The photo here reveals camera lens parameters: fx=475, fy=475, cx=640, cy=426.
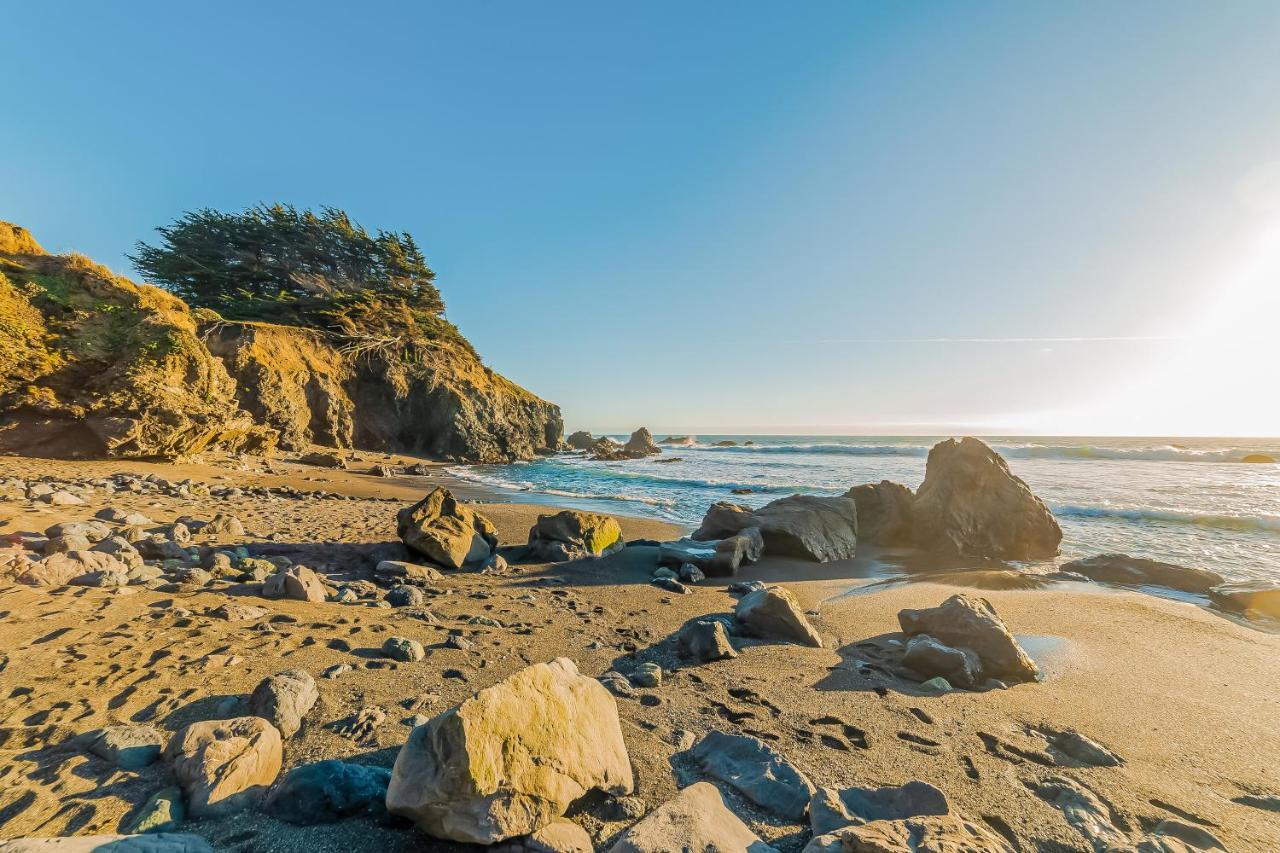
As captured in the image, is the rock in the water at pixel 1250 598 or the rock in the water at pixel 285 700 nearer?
Answer: the rock in the water at pixel 285 700

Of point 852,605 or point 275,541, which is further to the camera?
point 275,541

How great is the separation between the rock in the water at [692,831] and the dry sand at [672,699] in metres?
0.22

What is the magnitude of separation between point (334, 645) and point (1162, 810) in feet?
17.7

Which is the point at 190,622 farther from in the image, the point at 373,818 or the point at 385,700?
the point at 373,818

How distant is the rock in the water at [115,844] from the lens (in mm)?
1515

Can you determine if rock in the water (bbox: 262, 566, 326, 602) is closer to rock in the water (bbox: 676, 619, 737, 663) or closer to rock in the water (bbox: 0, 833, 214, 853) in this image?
rock in the water (bbox: 0, 833, 214, 853)

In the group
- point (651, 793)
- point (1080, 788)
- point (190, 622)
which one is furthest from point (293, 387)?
point (1080, 788)

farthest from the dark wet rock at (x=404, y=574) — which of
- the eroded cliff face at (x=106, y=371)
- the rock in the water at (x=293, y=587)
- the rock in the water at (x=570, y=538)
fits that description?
the eroded cliff face at (x=106, y=371)

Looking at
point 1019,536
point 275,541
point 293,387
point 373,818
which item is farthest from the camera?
point 293,387

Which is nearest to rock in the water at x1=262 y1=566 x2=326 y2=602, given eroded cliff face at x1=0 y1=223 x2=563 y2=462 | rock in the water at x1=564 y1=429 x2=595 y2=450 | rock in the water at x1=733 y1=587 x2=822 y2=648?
rock in the water at x1=733 y1=587 x2=822 y2=648

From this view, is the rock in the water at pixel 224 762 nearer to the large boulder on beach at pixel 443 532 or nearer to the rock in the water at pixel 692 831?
the rock in the water at pixel 692 831

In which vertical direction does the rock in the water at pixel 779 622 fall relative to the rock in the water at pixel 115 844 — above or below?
below

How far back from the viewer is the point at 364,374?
30312 mm

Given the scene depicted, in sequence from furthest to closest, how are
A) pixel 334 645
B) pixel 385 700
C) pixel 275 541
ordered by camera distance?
pixel 275 541
pixel 334 645
pixel 385 700
